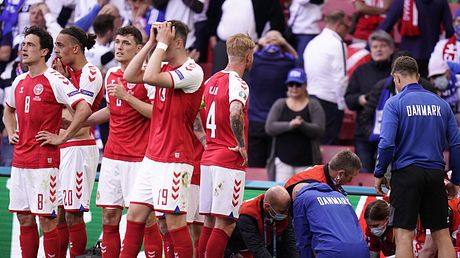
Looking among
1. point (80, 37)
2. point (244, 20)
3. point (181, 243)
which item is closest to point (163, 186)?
point (181, 243)

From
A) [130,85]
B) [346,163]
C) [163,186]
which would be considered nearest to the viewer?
[163,186]

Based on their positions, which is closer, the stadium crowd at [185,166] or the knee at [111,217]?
the stadium crowd at [185,166]

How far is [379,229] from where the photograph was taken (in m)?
12.2

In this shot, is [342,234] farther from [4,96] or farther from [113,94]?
[4,96]

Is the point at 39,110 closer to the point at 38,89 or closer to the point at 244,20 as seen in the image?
the point at 38,89

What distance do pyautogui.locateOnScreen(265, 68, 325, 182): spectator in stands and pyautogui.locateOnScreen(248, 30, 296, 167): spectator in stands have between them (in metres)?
0.76

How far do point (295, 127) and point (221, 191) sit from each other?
3.51 metres

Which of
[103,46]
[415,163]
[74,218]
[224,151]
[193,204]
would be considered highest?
[103,46]

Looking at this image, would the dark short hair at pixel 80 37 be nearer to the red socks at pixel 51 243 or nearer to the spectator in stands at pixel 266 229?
the red socks at pixel 51 243

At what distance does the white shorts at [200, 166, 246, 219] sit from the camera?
11977 mm

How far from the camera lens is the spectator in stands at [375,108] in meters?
15.2

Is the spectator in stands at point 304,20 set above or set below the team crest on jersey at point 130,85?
above

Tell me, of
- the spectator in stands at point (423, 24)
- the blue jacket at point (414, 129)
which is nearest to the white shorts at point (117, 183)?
the blue jacket at point (414, 129)

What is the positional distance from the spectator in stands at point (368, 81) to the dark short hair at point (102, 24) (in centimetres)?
328
